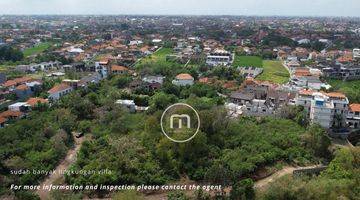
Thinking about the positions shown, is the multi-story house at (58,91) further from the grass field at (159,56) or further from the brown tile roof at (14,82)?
the grass field at (159,56)

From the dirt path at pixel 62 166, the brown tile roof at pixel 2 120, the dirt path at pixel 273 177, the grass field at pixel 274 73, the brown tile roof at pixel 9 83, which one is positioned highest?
the brown tile roof at pixel 9 83

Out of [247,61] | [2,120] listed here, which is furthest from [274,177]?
[247,61]

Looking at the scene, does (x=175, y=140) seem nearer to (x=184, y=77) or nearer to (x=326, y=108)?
(x=326, y=108)

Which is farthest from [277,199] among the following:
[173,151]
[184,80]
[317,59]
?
[317,59]

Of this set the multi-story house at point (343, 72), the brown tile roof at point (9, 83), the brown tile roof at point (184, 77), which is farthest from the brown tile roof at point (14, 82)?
the multi-story house at point (343, 72)

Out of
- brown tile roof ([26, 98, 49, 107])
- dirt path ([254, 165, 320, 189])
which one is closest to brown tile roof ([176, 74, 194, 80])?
brown tile roof ([26, 98, 49, 107])

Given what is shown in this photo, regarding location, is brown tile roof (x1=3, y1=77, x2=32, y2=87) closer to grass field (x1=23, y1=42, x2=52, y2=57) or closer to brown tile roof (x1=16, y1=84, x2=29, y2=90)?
brown tile roof (x1=16, y1=84, x2=29, y2=90)
